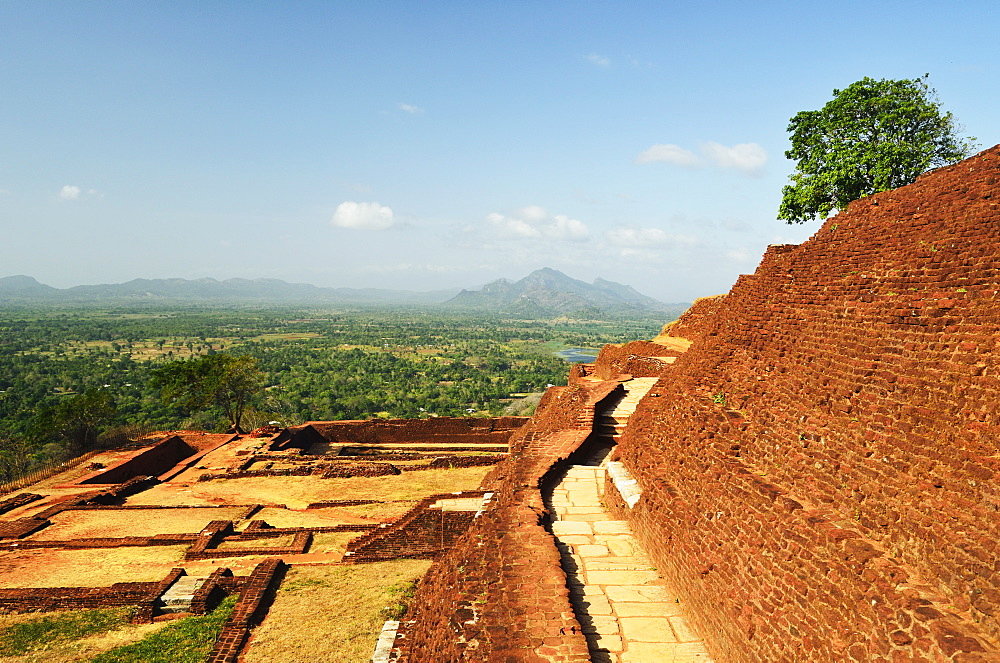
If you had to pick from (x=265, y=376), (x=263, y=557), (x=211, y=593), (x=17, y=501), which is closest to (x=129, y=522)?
(x=17, y=501)

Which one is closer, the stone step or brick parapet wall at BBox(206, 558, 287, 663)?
brick parapet wall at BBox(206, 558, 287, 663)

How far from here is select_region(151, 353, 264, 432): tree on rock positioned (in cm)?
2719

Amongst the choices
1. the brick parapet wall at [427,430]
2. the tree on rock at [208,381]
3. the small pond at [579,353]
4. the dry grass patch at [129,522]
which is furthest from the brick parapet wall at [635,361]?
the small pond at [579,353]

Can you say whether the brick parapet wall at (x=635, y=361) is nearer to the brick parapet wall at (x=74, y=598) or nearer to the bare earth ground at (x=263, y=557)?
the bare earth ground at (x=263, y=557)

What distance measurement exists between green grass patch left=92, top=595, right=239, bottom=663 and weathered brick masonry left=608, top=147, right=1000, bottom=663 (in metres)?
7.42

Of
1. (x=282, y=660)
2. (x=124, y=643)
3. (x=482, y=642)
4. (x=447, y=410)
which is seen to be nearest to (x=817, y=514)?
(x=482, y=642)

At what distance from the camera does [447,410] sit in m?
50.4

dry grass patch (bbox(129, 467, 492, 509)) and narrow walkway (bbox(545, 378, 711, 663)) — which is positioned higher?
narrow walkway (bbox(545, 378, 711, 663))

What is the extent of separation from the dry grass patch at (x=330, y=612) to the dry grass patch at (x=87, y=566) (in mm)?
3404

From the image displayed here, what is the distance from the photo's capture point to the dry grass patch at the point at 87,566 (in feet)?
32.7

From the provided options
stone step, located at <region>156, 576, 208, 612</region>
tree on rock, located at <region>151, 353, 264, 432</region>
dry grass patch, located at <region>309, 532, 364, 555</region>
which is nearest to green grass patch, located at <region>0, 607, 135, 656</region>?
stone step, located at <region>156, 576, 208, 612</region>

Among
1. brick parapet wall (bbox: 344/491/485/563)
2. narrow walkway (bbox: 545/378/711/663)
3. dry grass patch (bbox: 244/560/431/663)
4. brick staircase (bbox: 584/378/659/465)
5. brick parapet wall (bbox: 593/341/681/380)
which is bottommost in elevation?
dry grass patch (bbox: 244/560/431/663)

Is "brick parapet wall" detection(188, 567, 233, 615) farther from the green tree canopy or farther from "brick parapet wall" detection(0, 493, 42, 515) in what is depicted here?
the green tree canopy

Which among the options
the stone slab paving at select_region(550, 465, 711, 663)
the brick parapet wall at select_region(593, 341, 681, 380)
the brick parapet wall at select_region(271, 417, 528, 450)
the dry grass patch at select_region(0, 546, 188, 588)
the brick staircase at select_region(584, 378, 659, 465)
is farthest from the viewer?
the brick parapet wall at select_region(271, 417, 528, 450)
